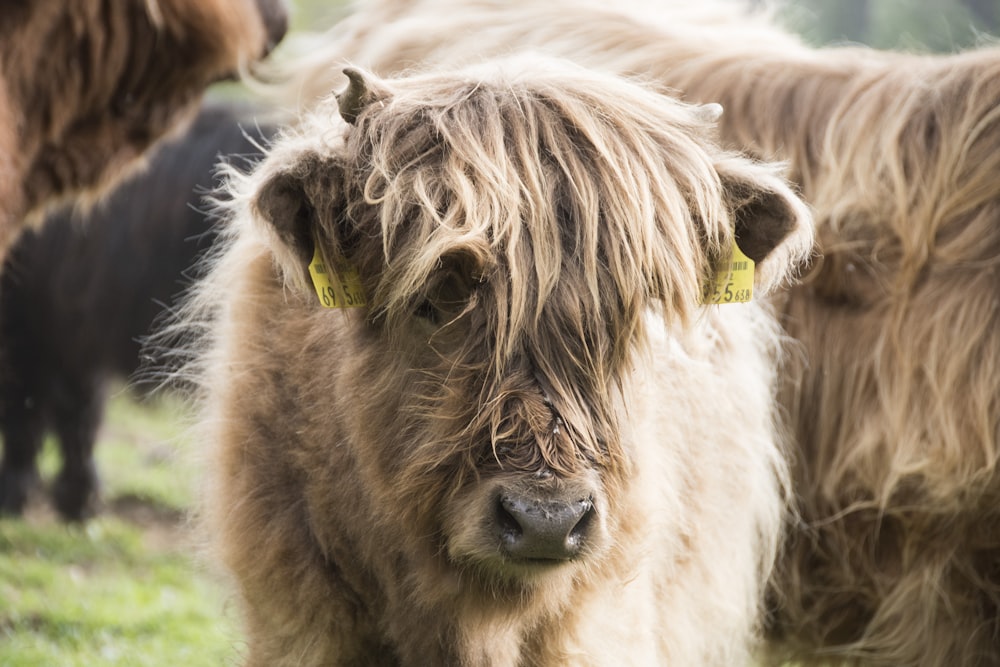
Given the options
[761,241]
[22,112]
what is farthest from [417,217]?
[22,112]

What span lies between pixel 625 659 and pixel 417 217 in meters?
1.28

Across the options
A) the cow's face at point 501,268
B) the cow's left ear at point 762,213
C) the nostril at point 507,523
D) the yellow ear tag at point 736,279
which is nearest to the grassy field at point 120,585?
the cow's face at point 501,268

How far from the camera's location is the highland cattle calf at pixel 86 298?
8.40m

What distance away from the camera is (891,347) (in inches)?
167

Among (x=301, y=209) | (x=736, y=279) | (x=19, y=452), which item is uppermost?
(x=301, y=209)

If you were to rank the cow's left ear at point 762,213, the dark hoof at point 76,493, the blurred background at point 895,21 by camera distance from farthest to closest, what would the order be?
1. the blurred background at point 895,21
2. the dark hoof at point 76,493
3. the cow's left ear at point 762,213

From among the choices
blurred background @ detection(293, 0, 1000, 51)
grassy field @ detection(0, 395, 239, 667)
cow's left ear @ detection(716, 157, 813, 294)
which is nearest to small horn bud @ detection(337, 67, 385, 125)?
cow's left ear @ detection(716, 157, 813, 294)

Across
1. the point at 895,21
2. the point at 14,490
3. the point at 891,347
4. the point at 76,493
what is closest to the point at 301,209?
the point at 891,347

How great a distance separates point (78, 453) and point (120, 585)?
200cm

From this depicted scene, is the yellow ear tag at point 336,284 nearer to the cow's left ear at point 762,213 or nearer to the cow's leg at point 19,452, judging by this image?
the cow's left ear at point 762,213

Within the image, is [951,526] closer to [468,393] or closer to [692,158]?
[692,158]

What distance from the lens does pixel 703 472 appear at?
371cm

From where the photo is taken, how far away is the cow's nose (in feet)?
8.27

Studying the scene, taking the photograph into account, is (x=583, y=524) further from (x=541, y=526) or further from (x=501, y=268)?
(x=501, y=268)
